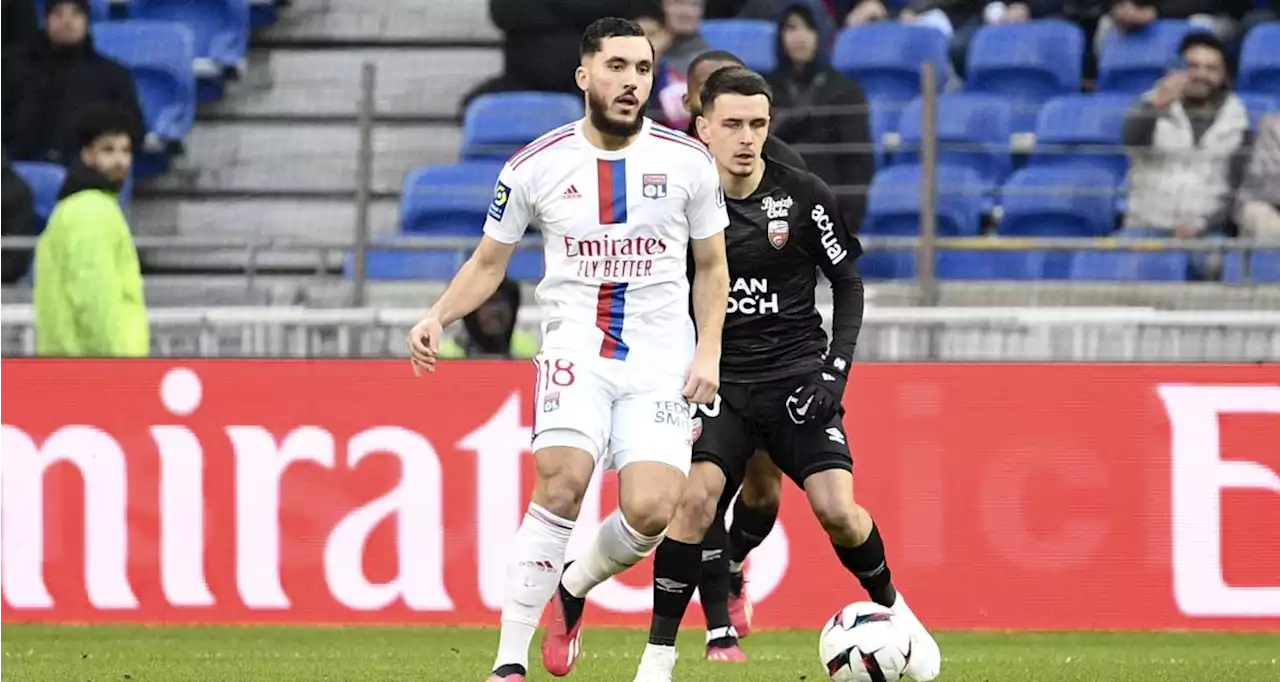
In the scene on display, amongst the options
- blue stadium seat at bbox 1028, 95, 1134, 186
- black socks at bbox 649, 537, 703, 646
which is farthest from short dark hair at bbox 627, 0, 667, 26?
black socks at bbox 649, 537, 703, 646

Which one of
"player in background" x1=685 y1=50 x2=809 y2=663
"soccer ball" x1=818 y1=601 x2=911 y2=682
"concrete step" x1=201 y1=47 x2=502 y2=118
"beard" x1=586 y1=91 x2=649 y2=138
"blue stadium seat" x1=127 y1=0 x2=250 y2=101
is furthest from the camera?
"blue stadium seat" x1=127 y1=0 x2=250 y2=101

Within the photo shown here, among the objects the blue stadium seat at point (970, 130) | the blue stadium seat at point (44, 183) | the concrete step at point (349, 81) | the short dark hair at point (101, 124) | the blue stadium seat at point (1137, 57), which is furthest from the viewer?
the concrete step at point (349, 81)

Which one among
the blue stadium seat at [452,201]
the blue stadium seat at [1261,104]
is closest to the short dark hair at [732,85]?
the blue stadium seat at [452,201]

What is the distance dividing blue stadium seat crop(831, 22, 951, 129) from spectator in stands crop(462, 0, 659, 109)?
5.09 ft

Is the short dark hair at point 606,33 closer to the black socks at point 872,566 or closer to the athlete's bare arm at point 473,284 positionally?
the athlete's bare arm at point 473,284

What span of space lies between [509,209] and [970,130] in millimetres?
7062

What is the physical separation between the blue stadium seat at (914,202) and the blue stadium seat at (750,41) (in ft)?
6.92

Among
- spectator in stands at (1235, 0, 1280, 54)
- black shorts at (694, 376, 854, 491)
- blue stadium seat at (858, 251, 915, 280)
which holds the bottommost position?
black shorts at (694, 376, 854, 491)

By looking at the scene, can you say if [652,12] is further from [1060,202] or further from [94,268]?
[94,268]

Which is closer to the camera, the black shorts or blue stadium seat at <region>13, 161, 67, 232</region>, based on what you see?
the black shorts

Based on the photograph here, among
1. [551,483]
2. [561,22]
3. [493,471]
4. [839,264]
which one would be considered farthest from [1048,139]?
[551,483]

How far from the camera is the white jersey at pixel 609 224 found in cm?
680

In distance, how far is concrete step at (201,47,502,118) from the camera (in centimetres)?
1566

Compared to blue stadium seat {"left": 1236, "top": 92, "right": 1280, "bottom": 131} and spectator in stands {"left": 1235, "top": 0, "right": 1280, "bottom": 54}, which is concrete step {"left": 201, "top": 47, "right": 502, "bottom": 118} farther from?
blue stadium seat {"left": 1236, "top": 92, "right": 1280, "bottom": 131}
